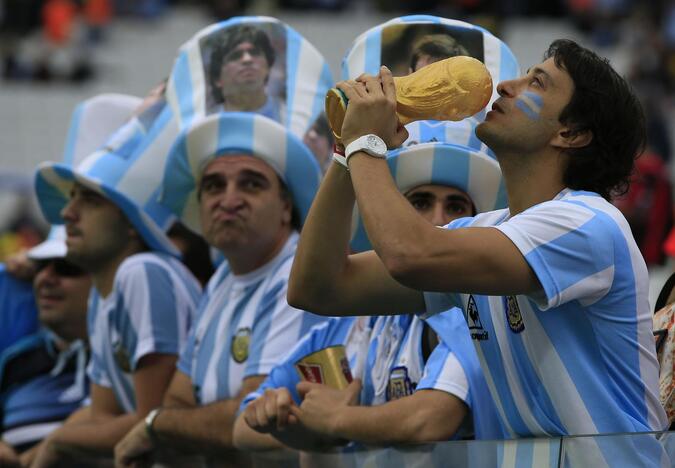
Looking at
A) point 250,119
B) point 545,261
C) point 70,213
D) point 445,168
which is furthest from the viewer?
point 70,213

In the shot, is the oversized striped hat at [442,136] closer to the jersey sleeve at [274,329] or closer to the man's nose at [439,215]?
the man's nose at [439,215]

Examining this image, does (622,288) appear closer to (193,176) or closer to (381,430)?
(381,430)

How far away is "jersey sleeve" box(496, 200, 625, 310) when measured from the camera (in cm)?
284

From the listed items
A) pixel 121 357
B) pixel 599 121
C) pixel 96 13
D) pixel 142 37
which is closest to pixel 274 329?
pixel 121 357

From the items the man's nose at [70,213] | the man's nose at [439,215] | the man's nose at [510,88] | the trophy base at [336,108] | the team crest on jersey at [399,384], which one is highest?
the man's nose at [510,88]

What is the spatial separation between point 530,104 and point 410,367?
0.95m

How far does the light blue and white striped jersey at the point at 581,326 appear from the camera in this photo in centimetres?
286

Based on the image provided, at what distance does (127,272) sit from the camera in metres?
5.18

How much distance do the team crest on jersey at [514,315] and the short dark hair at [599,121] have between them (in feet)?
0.93

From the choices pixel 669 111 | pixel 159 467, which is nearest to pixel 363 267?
pixel 159 467

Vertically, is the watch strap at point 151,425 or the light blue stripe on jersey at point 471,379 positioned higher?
the light blue stripe on jersey at point 471,379

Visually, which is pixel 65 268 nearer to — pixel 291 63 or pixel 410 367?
pixel 291 63

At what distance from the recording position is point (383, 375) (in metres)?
3.91

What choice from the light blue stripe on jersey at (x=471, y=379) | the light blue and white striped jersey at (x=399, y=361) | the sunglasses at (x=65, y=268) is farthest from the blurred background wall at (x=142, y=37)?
the light blue stripe on jersey at (x=471, y=379)
